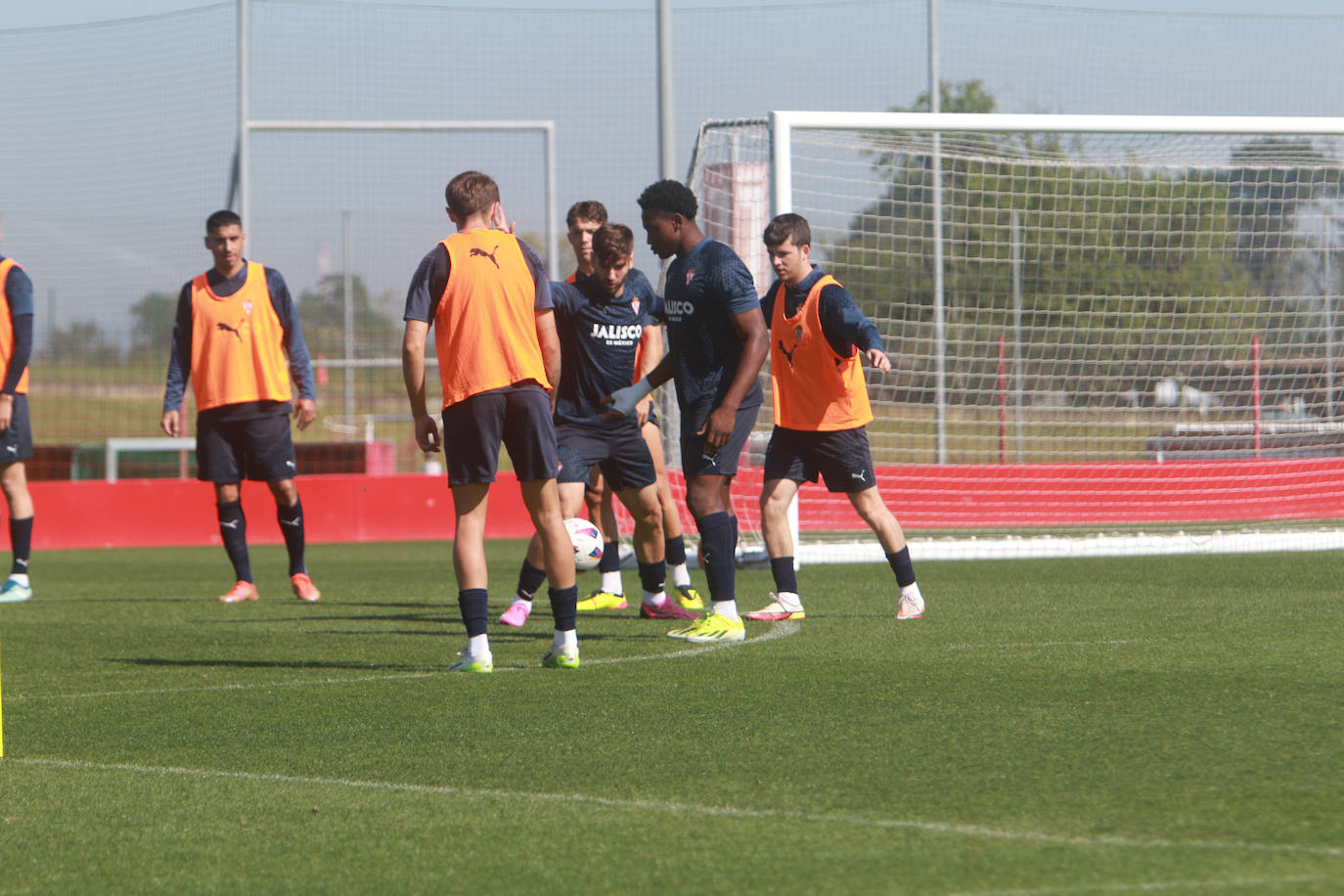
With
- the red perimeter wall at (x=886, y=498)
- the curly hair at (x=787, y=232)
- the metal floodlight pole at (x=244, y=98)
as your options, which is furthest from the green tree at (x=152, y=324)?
the curly hair at (x=787, y=232)

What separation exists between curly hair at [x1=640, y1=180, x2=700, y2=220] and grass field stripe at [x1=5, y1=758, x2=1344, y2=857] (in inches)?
138

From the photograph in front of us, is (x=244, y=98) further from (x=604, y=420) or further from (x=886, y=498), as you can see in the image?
(x=604, y=420)

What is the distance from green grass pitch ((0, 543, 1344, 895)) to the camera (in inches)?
124

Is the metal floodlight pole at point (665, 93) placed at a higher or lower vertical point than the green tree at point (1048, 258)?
higher

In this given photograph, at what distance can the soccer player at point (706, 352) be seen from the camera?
6797 mm

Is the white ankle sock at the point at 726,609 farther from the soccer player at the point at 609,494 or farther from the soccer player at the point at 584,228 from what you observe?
the soccer player at the point at 584,228

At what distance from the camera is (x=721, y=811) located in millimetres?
3582

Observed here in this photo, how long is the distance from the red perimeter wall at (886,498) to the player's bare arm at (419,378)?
22.1ft

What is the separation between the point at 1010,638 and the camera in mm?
6637

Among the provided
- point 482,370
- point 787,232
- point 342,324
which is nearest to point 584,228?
point 787,232

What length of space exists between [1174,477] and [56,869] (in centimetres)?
1267

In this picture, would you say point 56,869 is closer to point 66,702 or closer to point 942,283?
point 66,702

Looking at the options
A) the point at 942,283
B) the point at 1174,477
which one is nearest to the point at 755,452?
the point at 942,283

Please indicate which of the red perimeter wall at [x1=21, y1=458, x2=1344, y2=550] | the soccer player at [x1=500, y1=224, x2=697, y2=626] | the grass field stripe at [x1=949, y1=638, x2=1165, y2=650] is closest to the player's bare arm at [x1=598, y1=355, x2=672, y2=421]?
the soccer player at [x1=500, y1=224, x2=697, y2=626]
